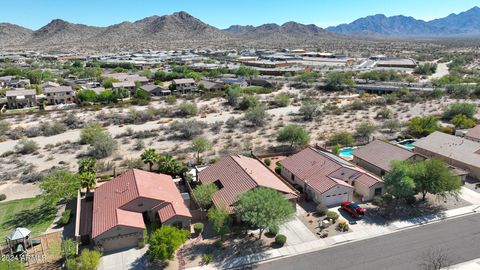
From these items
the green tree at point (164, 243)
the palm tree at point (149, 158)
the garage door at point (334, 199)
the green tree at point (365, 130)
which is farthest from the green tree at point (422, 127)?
the green tree at point (164, 243)

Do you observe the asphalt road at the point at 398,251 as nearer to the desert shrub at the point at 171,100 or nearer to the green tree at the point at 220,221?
the green tree at the point at 220,221

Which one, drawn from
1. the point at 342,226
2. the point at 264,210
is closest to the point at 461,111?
the point at 342,226

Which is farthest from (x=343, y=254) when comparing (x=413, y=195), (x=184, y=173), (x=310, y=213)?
(x=184, y=173)

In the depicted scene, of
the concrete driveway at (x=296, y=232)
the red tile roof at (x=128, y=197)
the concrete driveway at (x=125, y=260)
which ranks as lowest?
the concrete driveway at (x=296, y=232)

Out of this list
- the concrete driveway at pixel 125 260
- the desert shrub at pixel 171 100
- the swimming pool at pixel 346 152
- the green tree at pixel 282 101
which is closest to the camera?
the concrete driveway at pixel 125 260

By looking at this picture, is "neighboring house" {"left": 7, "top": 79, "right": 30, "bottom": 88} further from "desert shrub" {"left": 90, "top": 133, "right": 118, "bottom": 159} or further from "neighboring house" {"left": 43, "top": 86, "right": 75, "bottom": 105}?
"desert shrub" {"left": 90, "top": 133, "right": 118, "bottom": 159}
